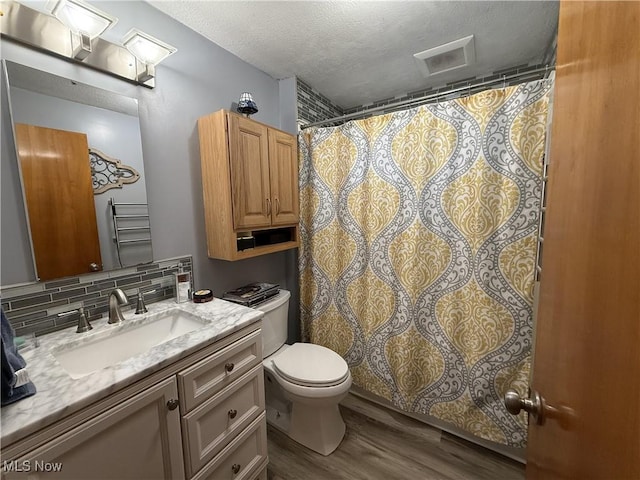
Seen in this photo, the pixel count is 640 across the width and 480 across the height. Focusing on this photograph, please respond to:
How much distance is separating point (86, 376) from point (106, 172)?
2.77 feet

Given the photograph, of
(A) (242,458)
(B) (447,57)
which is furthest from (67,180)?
(B) (447,57)

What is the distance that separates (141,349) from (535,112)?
2.09 meters

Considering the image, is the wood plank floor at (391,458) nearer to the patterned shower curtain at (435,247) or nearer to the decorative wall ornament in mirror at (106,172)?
the patterned shower curtain at (435,247)

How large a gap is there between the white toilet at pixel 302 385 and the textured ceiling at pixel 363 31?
157 centimetres

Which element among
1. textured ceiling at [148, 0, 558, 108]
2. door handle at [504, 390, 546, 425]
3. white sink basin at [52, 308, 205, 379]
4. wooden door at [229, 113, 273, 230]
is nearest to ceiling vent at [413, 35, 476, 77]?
textured ceiling at [148, 0, 558, 108]

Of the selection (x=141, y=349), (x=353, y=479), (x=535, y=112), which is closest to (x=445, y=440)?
(x=353, y=479)

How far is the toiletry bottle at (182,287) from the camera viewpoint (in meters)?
1.37

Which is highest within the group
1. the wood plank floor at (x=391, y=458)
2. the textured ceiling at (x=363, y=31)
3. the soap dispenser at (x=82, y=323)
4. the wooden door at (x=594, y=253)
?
the textured ceiling at (x=363, y=31)

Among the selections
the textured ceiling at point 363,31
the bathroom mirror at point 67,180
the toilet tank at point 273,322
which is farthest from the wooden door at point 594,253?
the bathroom mirror at point 67,180

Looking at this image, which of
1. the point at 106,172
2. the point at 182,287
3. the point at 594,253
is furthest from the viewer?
the point at 182,287

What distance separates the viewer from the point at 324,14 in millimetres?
1371

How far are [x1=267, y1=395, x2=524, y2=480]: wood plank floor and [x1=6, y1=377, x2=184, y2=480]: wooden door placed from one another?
2.49ft

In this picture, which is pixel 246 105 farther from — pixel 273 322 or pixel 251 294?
pixel 273 322

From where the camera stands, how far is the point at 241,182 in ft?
4.91
